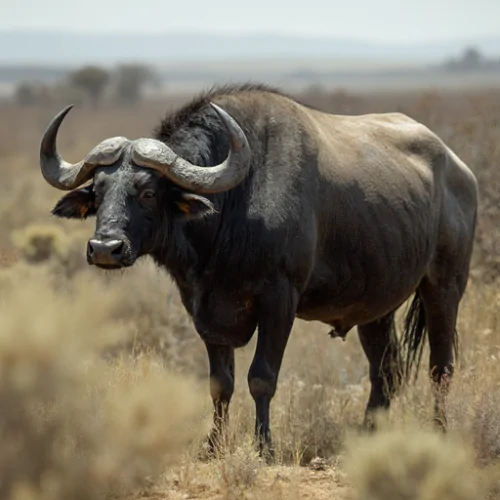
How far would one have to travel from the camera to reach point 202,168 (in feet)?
22.7

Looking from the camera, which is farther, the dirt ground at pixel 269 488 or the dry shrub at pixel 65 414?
the dirt ground at pixel 269 488

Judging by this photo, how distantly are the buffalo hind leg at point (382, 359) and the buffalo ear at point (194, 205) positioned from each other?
260 centimetres

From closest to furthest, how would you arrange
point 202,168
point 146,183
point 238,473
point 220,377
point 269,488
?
point 269,488 < point 238,473 < point 146,183 < point 202,168 < point 220,377

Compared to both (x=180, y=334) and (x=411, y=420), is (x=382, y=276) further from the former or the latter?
(x=180, y=334)

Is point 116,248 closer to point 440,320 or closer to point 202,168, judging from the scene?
point 202,168

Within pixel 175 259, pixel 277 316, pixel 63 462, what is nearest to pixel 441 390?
pixel 277 316

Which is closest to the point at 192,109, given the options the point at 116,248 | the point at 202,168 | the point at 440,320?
the point at 202,168

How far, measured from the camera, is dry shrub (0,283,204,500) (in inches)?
203

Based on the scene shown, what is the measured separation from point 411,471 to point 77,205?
2.91 meters

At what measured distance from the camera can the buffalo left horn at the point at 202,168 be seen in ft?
22.4

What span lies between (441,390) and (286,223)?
6.07 ft

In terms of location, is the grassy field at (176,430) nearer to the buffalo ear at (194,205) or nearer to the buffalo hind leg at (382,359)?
the buffalo hind leg at (382,359)

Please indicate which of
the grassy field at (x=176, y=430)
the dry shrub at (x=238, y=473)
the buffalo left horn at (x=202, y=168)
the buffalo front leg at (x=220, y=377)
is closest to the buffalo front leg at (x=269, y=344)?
the grassy field at (x=176, y=430)

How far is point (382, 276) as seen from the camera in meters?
7.99
